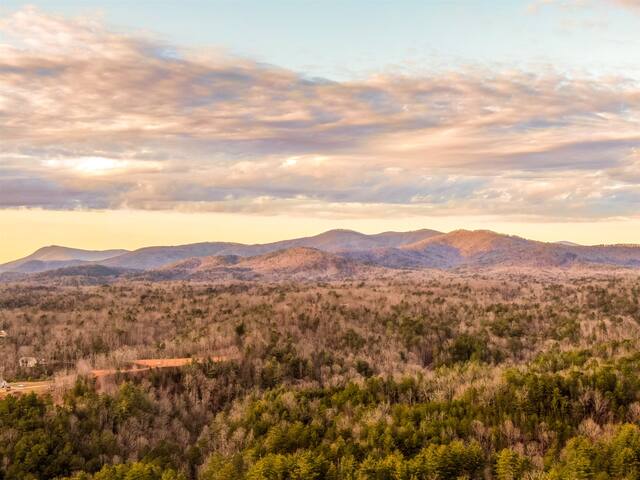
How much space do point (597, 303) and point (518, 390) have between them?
129ft

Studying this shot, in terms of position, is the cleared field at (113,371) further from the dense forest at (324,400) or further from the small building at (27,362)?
the small building at (27,362)

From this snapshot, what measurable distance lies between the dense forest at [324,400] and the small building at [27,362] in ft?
1.34

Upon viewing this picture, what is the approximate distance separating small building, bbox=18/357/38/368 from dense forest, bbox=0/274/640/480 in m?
0.41

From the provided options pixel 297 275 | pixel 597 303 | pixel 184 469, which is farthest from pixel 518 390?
pixel 297 275

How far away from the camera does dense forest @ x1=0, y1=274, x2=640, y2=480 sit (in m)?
15.2

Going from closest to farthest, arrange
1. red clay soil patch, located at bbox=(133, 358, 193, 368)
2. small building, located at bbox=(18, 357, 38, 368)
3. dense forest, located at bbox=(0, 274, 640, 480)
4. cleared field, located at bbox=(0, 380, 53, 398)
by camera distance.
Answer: dense forest, located at bbox=(0, 274, 640, 480) < cleared field, located at bbox=(0, 380, 53, 398) < red clay soil patch, located at bbox=(133, 358, 193, 368) < small building, located at bbox=(18, 357, 38, 368)

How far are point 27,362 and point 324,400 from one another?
20438 millimetres

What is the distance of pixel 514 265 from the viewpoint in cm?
17688

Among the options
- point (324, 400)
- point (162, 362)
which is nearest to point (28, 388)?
point (162, 362)

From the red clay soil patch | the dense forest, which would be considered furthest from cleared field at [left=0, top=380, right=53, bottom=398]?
the red clay soil patch

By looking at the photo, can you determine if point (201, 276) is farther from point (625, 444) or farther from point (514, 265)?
point (625, 444)

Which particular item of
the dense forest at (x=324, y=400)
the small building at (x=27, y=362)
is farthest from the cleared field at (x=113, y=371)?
the small building at (x=27, y=362)

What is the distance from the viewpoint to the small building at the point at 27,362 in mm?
32438

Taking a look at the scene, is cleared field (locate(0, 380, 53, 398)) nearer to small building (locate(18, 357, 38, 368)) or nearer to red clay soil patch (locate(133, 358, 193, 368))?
red clay soil patch (locate(133, 358, 193, 368))
